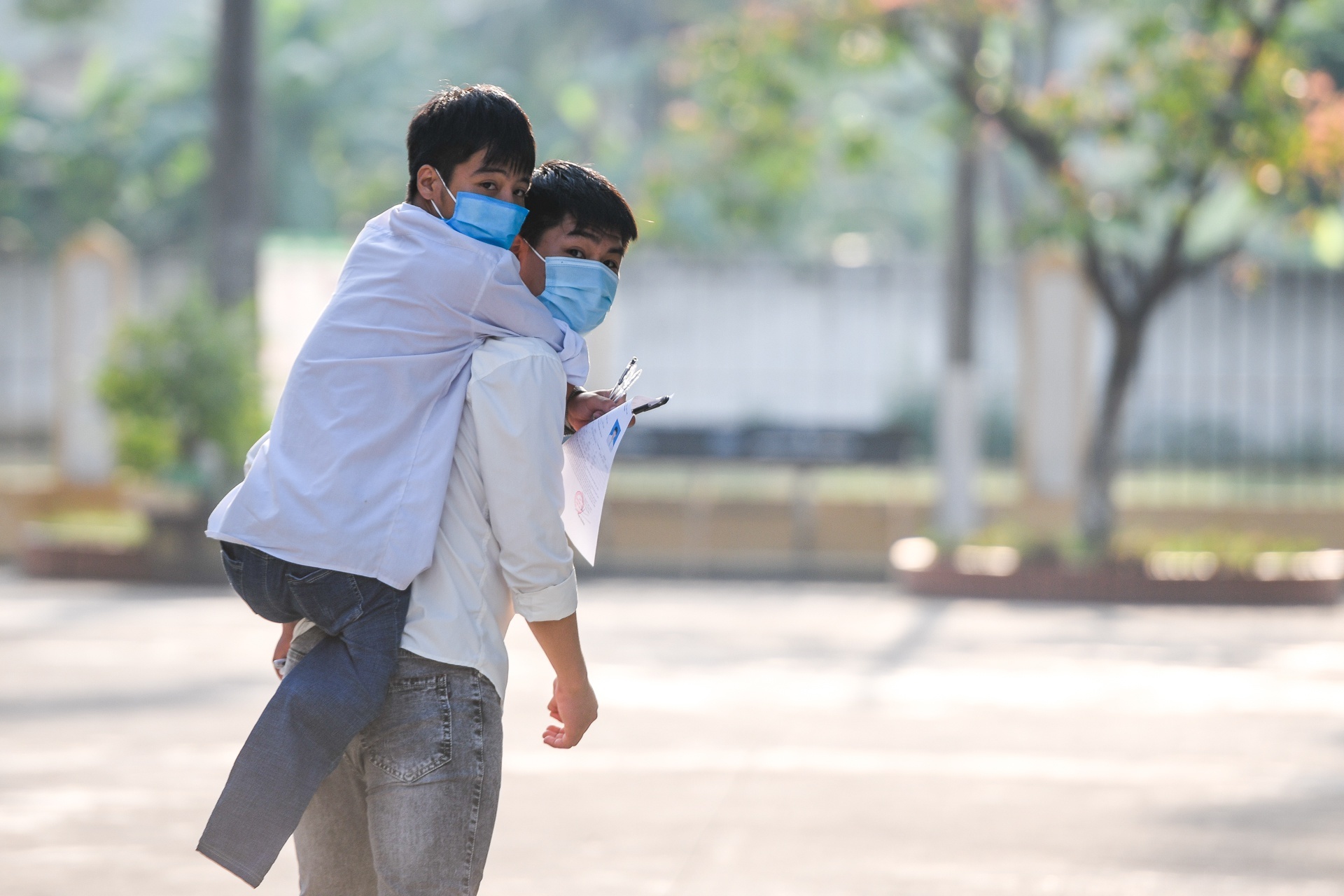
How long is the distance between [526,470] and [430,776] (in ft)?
1.61

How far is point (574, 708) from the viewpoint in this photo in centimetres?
283

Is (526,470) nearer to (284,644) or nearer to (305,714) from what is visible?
(305,714)

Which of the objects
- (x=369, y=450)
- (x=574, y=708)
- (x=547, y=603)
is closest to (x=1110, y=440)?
(x=574, y=708)

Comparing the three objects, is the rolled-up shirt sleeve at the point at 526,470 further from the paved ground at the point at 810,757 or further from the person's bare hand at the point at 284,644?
the paved ground at the point at 810,757

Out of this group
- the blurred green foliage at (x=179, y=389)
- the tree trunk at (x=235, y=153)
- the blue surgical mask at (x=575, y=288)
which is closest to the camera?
the blue surgical mask at (x=575, y=288)

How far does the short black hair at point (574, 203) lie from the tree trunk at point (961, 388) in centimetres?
1194

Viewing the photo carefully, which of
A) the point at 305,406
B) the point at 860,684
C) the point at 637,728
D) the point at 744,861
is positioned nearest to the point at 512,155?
the point at 305,406

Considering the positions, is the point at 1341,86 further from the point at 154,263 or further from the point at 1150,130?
the point at 154,263

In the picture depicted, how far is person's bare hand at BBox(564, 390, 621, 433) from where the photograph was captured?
9.62 feet

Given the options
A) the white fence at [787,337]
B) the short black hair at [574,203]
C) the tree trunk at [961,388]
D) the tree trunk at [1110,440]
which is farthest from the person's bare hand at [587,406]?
the white fence at [787,337]

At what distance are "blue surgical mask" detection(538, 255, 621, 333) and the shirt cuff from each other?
1.48 ft

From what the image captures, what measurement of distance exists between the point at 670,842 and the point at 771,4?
34.5ft

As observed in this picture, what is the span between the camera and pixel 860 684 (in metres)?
8.72

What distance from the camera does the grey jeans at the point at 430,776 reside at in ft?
8.80
